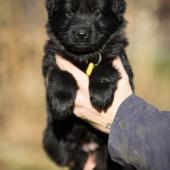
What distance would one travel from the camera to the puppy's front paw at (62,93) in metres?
3.44

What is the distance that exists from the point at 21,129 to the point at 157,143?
4544 mm

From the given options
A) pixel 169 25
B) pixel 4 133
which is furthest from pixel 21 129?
pixel 169 25

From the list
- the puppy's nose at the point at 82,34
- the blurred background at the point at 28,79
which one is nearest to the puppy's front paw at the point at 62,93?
the puppy's nose at the point at 82,34

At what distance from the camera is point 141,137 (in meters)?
2.56

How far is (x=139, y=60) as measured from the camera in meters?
7.20

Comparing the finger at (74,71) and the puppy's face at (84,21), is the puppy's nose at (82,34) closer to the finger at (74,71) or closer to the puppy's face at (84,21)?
the puppy's face at (84,21)

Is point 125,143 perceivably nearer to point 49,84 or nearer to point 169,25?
point 49,84

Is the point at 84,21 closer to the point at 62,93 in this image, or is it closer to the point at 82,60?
the point at 82,60

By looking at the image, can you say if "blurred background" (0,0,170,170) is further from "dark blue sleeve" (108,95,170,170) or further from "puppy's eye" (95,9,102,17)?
"dark blue sleeve" (108,95,170,170)

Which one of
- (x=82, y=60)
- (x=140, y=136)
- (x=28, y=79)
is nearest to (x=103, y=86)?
(x=82, y=60)

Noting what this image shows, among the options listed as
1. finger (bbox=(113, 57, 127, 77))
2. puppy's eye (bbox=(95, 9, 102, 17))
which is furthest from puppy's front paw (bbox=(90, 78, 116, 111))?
puppy's eye (bbox=(95, 9, 102, 17))

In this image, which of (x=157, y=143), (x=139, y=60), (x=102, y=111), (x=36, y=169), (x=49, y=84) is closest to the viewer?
(x=157, y=143)

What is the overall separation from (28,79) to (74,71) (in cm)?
350

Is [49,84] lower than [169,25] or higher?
higher
